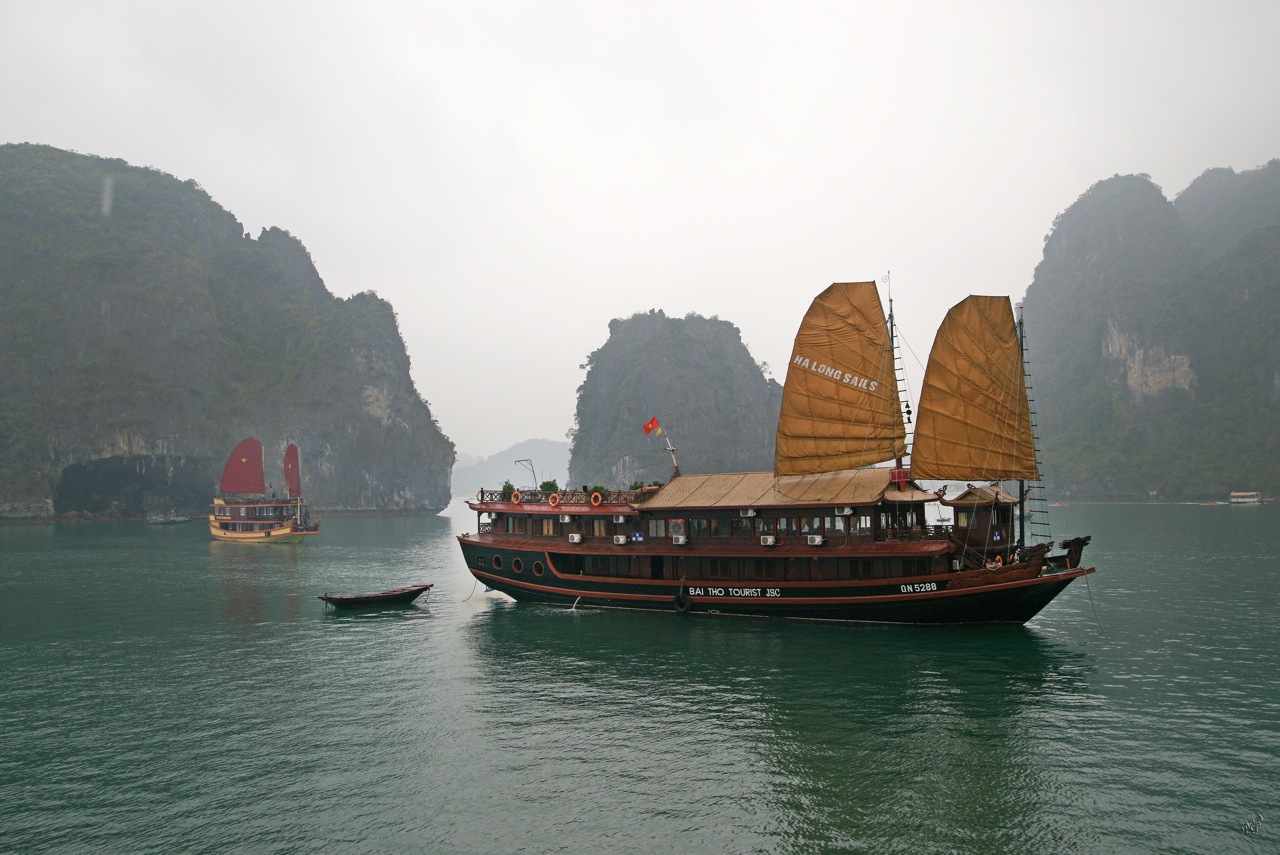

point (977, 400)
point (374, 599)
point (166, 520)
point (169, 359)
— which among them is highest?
point (169, 359)

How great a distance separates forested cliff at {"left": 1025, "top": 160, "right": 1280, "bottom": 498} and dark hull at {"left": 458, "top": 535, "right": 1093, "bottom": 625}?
422 ft

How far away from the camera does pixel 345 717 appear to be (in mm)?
17953

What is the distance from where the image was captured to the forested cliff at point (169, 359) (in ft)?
371

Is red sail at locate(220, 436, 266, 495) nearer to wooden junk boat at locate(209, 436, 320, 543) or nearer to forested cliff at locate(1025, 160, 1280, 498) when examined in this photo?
wooden junk boat at locate(209, 436, 320, 543)

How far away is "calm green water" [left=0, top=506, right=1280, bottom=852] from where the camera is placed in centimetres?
1225

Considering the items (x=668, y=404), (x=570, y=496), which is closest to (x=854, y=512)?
(x=570, y=496)

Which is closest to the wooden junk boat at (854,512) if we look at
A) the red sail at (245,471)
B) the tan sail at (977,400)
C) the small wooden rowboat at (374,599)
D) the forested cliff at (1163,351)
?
the tan sail at (977,400)

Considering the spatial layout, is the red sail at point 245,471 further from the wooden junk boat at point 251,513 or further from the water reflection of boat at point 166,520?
the water reflection of boat at point 166,520

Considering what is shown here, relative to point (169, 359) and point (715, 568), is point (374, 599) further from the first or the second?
point (169, 359)

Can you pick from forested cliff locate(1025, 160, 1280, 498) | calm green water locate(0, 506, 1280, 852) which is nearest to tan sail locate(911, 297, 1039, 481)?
calm green water locate(0, 506, 1280, 852)

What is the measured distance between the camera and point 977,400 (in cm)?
2705

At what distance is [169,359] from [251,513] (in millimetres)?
70173

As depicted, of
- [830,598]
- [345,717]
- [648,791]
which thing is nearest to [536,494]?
[830,598]

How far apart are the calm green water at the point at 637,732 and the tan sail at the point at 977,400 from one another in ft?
19.6
